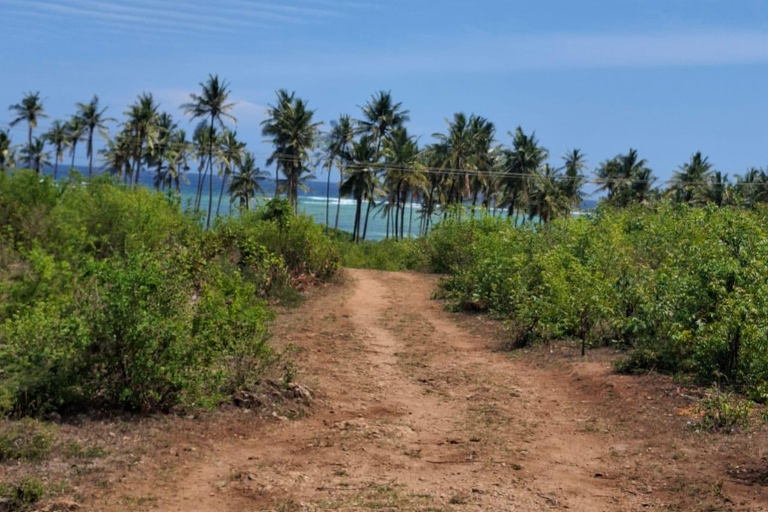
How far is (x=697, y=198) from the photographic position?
206 ft

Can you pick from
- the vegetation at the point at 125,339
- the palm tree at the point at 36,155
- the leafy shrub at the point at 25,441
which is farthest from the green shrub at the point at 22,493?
the palm tree at the point at 36,155

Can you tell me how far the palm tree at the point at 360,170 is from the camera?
178ft

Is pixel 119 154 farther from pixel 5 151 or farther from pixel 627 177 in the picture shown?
pixel 627 177

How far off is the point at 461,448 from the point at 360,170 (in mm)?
47825

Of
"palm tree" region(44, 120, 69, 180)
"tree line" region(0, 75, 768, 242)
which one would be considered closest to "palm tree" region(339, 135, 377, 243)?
"tree line" region(0, 75, 768, 242)

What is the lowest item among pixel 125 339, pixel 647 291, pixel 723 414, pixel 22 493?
pixel 22 493

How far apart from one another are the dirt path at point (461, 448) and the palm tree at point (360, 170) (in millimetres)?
43335

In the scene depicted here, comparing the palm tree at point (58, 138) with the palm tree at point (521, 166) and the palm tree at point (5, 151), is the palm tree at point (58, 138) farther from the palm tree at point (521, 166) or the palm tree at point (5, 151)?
the palm tree at point (521, 166)

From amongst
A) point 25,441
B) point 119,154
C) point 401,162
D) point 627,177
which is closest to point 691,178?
point 627,177

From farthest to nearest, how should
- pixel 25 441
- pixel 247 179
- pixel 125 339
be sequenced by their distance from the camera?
pixel 247 179
pixel 125 339
pixel 25 441

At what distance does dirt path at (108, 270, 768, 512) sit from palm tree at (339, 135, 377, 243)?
142 feet

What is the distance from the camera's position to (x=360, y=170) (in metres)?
54.2

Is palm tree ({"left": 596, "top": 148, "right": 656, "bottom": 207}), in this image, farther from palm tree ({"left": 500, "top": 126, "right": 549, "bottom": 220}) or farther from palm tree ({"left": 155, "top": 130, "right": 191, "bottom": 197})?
palm tree ({"left": 155, "top": 130, "right": 191, "bottom": 197})

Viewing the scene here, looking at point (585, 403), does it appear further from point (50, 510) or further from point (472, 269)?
point (472, 269)
